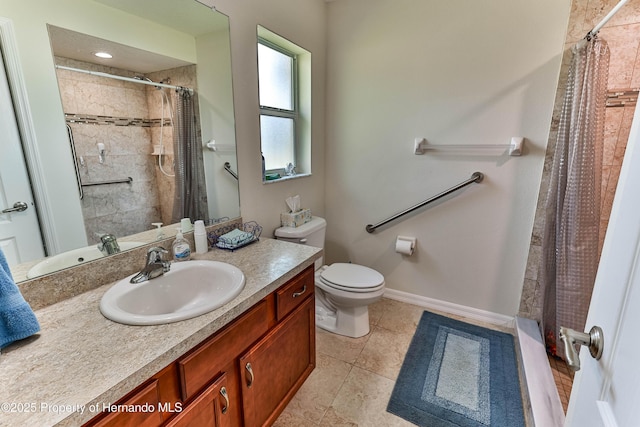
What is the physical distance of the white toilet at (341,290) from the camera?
1927 millimetres

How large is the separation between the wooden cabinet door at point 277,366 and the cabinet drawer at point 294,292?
0.04m

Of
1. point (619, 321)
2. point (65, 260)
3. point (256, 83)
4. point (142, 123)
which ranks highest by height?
point (256, 83)

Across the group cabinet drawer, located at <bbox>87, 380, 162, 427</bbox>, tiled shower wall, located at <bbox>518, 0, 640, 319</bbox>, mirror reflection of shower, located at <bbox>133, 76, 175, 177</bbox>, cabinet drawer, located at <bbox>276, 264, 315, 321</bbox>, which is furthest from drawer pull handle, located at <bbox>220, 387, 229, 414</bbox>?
tiled shower wall, located at <bbox>518, 0, 640, 319</bbox>

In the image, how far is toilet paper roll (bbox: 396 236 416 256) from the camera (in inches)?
92.6

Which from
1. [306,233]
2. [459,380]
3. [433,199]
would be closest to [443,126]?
[433,199]

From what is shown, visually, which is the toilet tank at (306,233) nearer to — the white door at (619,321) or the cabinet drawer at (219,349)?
the cabinet drawer at (219,349)

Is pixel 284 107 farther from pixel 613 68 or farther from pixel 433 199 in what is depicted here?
pixel 613 68

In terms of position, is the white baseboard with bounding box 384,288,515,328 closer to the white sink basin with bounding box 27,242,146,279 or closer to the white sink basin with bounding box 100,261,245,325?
the white sink basin with bounding box 100,261,245,325

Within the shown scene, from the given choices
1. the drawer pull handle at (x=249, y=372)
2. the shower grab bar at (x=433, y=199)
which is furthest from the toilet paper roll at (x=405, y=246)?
the drawer pull handle at (x=249, y=372)

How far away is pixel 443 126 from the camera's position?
2137 millimetres

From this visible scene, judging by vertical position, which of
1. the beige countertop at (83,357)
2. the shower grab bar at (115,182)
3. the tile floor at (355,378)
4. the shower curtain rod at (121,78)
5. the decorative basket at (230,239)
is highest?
the shower curtain rod at (121,78)

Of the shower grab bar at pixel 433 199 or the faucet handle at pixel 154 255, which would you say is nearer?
the faucet handle at pixel 154 255

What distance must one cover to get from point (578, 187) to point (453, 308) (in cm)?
121

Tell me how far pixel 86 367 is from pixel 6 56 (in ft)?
3.14
